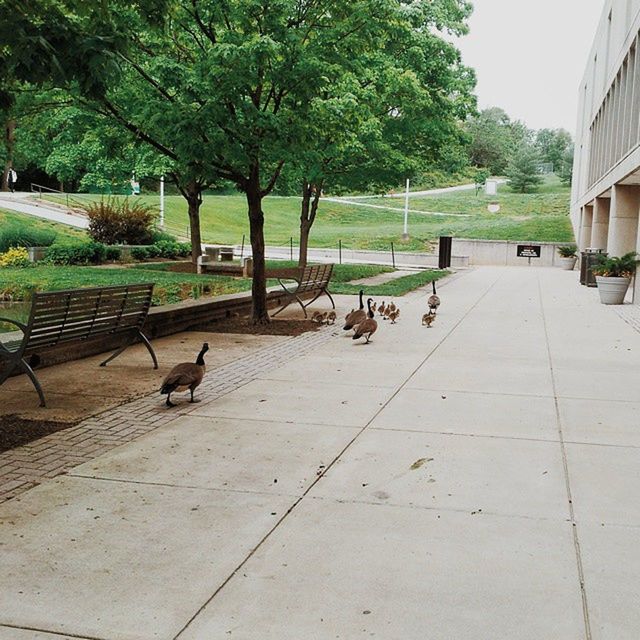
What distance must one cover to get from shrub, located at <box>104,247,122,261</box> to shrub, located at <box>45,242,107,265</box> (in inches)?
13.8

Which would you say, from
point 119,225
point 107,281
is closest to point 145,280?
point 107,281

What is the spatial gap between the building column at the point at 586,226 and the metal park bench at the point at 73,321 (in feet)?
116

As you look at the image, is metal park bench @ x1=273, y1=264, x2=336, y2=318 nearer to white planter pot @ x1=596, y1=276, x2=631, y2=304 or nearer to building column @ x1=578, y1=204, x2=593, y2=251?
white planter pot @ x1=596, y1=276, x2=631, y2=304

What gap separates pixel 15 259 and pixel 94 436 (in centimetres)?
2210

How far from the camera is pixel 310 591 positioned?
3715mm

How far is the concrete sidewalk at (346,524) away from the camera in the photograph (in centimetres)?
348

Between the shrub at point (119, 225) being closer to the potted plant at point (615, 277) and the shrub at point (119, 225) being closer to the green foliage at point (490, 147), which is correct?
the potted plant at point (615, 277)

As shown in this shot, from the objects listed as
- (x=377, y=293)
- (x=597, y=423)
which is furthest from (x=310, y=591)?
(x=377, y=293)

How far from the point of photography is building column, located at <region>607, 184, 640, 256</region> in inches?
1037

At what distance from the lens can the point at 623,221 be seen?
86.9 ft

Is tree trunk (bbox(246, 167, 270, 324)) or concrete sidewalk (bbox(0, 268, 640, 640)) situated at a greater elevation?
tree trunk (bbox(246, 167, 270, 324))

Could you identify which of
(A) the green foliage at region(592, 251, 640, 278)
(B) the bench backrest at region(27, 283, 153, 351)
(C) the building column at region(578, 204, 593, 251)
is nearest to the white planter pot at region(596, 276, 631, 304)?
(A) the green foliage at region(592, 251, 640, 278)

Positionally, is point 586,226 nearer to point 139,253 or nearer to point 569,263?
point 569,263

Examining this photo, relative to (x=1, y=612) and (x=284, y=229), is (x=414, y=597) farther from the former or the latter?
(x=284, y=229)
